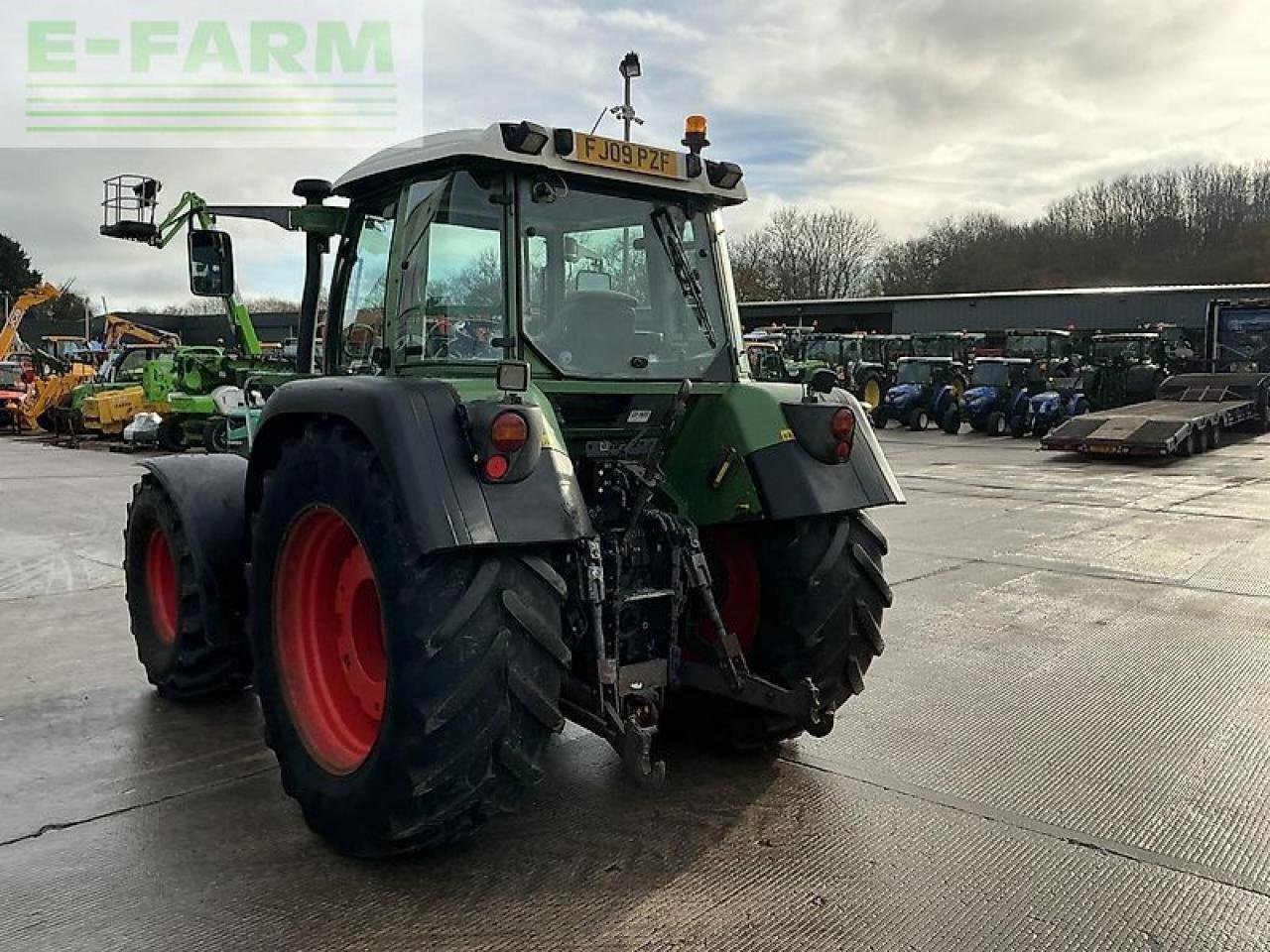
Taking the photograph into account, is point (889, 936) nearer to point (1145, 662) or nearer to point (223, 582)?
point (223, 582)

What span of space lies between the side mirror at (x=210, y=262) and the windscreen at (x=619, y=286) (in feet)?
5.43

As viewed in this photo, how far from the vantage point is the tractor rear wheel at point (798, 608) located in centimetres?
383

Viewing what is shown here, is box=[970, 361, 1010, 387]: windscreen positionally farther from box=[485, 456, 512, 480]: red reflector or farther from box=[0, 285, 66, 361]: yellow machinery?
box=[0, 285, 66, 361]: yellow machinery

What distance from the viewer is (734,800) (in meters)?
3.68

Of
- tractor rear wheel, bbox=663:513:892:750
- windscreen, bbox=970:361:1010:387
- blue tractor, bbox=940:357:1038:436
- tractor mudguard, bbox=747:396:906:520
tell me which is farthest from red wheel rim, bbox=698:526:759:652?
windscreen, bbox=970:361:1010:387

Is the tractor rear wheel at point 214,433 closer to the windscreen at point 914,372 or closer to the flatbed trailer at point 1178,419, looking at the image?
the flatbed trailer at point 1178,419

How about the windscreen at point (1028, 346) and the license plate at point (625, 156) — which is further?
the windscreen at point (1028, 346)

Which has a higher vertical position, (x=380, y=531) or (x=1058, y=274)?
(x=1058, y=274)

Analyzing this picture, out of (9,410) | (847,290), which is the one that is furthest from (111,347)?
(847,290)

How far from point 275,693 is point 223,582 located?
0.97 meters

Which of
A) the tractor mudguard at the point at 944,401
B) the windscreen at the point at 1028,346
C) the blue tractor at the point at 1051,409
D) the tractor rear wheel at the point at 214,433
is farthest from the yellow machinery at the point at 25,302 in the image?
the windscreen at the point at 1028,346

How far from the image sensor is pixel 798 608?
3.83 m

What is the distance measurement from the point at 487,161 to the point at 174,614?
110 inches

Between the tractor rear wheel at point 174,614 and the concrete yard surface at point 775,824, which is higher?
the tractor rear wheel at point 174,614
